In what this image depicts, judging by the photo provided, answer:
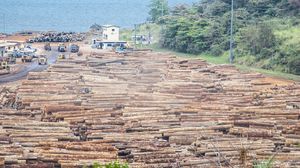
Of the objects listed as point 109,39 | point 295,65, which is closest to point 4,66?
point 295,65

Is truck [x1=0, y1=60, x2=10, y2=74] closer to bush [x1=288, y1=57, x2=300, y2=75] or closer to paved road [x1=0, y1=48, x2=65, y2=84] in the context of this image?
paved road [x1=0, y1=48, x2=65, y2=84]

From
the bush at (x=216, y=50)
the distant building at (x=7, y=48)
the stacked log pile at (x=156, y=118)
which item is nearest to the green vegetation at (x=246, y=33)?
the bush at (x=216, y=50)

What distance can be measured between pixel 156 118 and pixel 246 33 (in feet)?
73.8

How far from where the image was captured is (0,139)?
66.1 feet

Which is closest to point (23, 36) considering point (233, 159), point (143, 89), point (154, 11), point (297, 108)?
point (154, 11)

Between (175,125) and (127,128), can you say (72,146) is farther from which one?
(175,125)

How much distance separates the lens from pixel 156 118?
75.6ft

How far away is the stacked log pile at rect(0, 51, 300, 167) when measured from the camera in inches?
735

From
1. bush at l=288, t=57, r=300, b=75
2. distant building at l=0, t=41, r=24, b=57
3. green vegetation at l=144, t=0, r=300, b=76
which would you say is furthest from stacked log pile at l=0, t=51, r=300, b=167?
distant building at l=0, t=41, r=24, b=57

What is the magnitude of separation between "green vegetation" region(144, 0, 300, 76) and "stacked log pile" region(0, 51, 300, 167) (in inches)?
245

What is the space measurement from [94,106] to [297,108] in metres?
8.48

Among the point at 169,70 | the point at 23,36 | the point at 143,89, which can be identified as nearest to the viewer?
the point at 143,89

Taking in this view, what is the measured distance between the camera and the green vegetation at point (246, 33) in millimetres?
40156

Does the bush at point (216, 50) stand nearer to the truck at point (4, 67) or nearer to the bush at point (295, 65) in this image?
the bush at point (295, 65)
